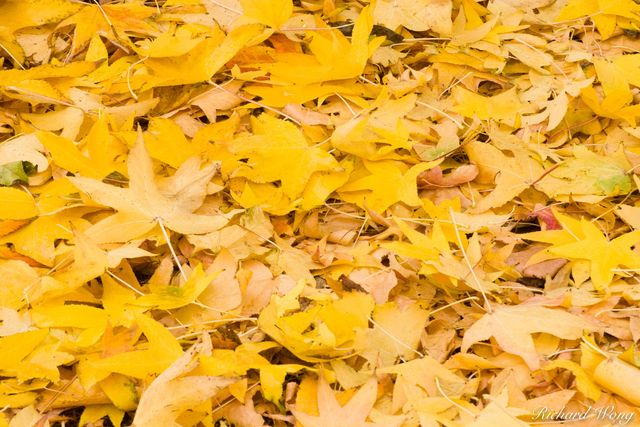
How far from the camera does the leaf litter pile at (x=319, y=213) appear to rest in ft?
2.69

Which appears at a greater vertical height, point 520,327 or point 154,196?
point 154,196

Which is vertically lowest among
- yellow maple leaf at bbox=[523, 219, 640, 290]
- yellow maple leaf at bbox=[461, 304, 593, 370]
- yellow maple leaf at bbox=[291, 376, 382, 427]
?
yellow maple leaf at bbox=[291, 376, 382, 427]

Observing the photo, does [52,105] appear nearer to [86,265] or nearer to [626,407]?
[86,265]

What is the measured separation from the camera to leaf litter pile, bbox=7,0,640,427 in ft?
2.69

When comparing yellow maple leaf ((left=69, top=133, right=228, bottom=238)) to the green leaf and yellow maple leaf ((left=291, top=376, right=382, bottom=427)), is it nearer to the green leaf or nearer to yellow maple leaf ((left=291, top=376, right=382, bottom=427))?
the green leaf

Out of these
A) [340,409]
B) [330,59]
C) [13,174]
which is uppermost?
[330,59]

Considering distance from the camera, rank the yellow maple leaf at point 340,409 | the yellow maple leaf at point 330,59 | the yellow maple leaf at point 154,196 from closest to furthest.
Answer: the yellow maple leaf at point 340,409, the yellow maple leaf at point 154,196, the yellow maple leaf at point 330,59

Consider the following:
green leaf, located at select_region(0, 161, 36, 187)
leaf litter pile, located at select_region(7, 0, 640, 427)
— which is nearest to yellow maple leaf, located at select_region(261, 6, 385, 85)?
leaf litter pile, located at select_region(7, 0, 640, 427)

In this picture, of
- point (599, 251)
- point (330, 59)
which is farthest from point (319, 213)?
point (599, 251)

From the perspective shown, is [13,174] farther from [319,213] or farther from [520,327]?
[520,327]

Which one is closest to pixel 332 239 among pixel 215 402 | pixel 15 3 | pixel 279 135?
pixel 279 135

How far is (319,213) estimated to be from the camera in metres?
1.05

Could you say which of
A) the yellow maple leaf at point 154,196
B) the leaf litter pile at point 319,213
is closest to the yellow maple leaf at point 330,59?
the leaf litter pile at point 319,213

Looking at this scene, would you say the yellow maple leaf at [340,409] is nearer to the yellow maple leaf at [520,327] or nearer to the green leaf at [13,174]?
the yellow maple leaf at [520,327]
